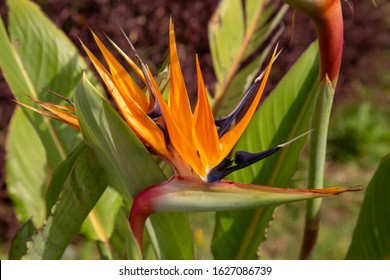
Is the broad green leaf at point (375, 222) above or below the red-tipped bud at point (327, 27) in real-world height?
below

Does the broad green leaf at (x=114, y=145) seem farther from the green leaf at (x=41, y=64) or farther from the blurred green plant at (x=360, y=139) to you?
the blurred green plant at (x=360, y=139)

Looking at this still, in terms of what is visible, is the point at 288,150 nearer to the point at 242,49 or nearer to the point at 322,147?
the point at 322,147

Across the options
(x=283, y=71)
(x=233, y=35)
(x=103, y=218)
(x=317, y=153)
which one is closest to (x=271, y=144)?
(x=317, y=153)

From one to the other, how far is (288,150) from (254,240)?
0.15 meters

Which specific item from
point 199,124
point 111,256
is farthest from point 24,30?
point 199,124

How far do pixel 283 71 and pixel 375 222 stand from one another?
58.8 inches

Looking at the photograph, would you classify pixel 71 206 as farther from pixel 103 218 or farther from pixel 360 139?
pixel 360 139

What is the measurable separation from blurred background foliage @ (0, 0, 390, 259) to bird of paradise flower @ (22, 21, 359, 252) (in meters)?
1.10

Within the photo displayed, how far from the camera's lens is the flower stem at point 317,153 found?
74cm

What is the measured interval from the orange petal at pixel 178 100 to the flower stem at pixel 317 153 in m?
0.20

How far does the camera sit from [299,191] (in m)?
0.57

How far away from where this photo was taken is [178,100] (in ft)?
2.00

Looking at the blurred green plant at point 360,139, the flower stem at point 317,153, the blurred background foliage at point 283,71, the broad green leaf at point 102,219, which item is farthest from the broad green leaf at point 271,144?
the blurred green plant at point 360,139

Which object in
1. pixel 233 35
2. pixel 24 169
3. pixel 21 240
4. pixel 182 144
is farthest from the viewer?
pixel 233 35
